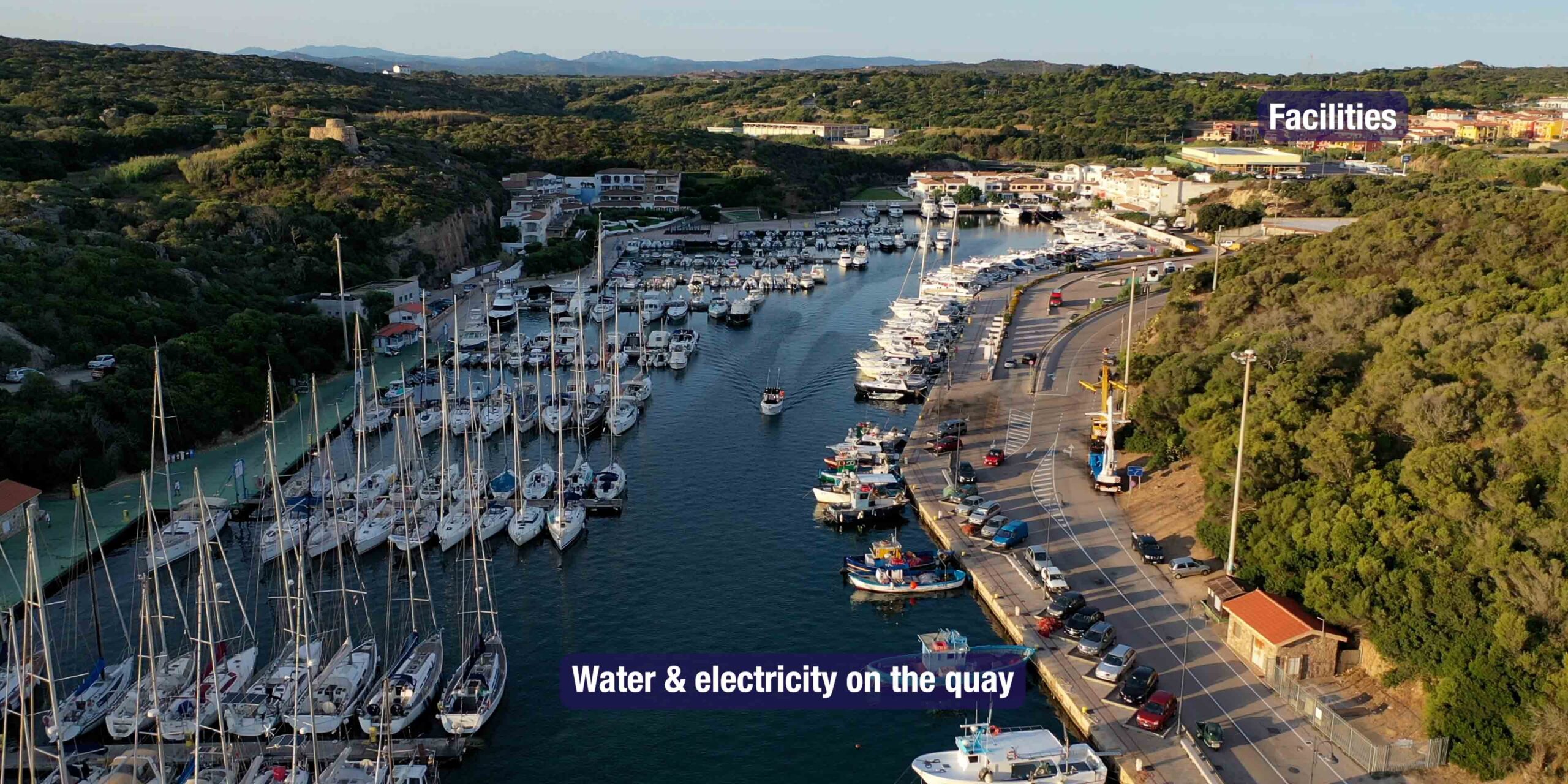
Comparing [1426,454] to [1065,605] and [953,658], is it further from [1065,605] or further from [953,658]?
[953,658]

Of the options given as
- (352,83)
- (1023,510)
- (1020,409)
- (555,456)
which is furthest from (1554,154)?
(352,83)

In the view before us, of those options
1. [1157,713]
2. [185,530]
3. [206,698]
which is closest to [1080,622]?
[1157,713]

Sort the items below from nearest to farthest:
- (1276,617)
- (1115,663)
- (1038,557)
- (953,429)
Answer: (1115,663) → (1276,617) → (1038,557) → (953,429)

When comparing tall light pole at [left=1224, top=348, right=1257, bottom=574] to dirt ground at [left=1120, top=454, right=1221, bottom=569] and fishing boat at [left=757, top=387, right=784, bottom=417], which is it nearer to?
dirt ground at [left=1120, top=454, right=1221, bottom=569]

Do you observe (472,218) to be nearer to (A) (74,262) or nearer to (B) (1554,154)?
(A) (74,262)

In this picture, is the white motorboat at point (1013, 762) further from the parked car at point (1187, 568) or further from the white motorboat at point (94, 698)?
the white motorboat at point (94, 698)

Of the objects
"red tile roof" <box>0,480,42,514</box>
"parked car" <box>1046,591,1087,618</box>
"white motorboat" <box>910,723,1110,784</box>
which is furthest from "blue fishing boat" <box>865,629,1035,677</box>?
"red tile roof" <box>0,480,42,514</box>
